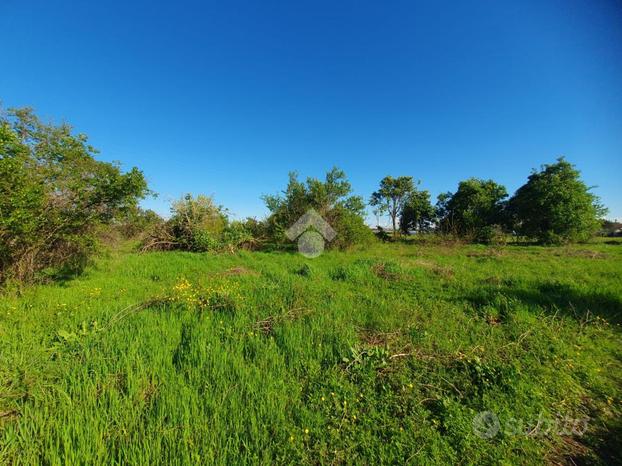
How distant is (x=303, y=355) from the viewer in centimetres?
307

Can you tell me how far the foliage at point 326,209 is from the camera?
14.9m

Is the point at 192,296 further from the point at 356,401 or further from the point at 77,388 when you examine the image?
the point at 356,401

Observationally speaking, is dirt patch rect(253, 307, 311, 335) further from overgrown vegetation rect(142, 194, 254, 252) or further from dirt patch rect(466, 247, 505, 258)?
dirt patch rect(466, 247, 505, 258)

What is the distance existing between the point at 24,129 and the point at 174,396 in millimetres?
7773

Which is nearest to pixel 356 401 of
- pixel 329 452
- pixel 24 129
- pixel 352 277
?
pixel 329 452

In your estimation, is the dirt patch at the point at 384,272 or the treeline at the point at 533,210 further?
the treeline at the point at 533,210

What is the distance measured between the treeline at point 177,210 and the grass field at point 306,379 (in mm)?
1652

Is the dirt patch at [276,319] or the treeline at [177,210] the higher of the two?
the treeline at [177,210]

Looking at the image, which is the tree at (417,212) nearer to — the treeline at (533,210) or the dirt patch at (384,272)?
the treeline at (533,210)

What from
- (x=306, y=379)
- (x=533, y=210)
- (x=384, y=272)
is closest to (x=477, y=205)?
(x=533, y=210)

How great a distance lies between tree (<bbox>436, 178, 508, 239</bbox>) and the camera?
24.7m

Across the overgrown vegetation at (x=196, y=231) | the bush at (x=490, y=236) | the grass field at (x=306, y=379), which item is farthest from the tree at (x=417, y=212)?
the grass field at (x=306, y=379)

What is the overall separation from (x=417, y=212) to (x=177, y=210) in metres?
31.4

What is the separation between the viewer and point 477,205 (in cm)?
2619
